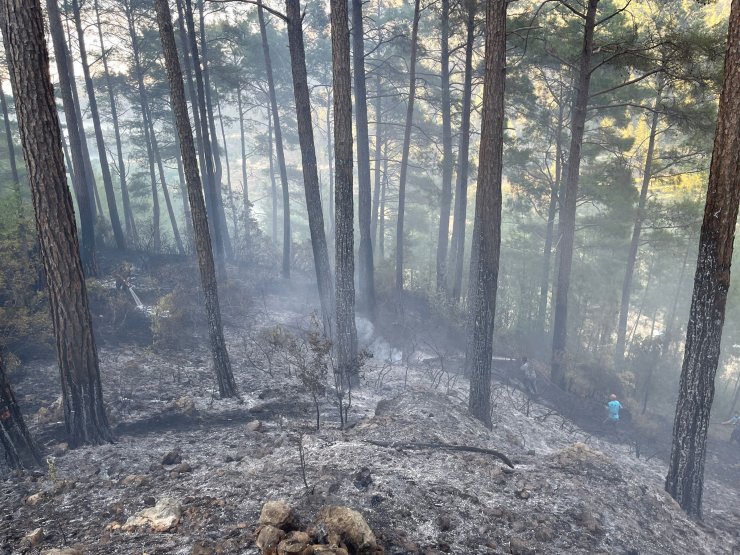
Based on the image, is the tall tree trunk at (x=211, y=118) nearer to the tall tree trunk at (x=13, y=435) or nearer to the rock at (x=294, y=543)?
the tall tree trunk at (x=13, y=435)

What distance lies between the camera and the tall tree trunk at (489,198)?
8.39m

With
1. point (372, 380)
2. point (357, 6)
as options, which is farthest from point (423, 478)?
point (357, 6)

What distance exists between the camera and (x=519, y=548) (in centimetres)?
524

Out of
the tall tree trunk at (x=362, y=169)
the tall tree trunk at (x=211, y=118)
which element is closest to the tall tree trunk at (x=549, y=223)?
the tall tree trunk at (x=362, y=169)

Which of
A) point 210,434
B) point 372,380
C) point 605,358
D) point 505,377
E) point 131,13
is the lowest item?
point 605,358

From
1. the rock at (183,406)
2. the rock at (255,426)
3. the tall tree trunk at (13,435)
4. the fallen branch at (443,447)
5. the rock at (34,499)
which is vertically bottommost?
the fallen branch at (443,447)

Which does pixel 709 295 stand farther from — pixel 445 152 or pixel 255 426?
pixel 445 152

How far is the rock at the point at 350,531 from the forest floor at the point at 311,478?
0.62 meters

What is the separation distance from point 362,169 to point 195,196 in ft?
28.3

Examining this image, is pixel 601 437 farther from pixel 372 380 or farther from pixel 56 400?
pixel 56 400

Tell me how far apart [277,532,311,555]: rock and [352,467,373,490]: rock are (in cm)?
187

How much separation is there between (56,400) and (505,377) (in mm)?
11775

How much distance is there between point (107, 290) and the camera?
13492 millimetres

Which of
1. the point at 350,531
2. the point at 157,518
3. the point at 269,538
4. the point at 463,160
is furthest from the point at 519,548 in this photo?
the point at 463,160
